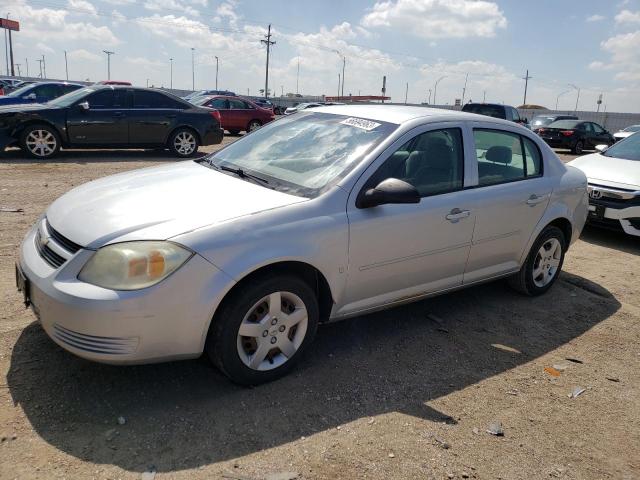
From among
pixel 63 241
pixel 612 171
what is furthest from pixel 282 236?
pixel 612 171

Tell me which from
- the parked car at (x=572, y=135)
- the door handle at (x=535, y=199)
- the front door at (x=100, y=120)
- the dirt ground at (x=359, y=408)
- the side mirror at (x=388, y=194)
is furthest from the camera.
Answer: the parked car at (x=572, y=135)

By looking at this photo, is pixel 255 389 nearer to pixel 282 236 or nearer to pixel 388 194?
pixel 282 236

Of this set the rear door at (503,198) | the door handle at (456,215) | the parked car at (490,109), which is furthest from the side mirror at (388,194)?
the parked car at (490,109)

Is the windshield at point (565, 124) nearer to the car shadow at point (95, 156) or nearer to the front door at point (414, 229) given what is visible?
the car shadow at point (95, 156)

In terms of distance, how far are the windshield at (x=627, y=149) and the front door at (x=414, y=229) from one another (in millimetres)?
5352

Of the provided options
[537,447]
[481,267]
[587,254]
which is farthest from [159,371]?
[587,254]

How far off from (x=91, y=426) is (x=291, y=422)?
3.34 feet

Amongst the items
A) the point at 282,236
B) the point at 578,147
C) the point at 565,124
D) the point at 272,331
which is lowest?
the point at 272,331

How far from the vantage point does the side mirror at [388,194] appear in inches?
129

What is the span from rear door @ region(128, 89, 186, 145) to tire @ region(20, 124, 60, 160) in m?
1.51

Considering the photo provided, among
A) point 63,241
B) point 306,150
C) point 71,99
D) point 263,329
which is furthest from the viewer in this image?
point 71,99

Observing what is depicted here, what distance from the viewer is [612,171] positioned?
24.4 ft

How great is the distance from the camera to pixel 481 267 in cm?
430

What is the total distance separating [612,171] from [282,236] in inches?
243
